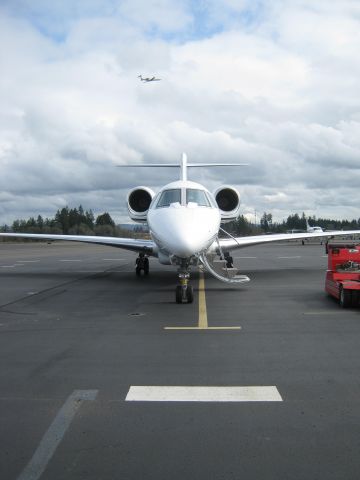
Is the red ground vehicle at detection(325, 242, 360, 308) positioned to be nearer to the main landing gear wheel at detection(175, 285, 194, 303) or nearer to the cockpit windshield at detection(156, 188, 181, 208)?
the main landing gear wheel at detection(175, 285, 194, 303)

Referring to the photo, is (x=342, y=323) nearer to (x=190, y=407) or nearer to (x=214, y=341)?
(x=214, y=341)

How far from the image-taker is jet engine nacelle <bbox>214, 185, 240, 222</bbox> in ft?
68.0

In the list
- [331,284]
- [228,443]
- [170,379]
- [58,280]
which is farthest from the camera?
[58,280]

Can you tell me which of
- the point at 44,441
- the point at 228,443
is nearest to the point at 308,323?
the point at 228,443

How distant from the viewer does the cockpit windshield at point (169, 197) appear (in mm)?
14258

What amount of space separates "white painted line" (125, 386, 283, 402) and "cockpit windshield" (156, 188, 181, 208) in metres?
9.11

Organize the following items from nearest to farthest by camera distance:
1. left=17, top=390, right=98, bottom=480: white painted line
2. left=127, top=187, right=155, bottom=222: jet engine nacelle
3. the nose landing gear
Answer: left=17, top=390, right=98, bottom=480: white painted line < the nose landing gear < left=127, top=187, right=155, bottom=222: jet engine nacelle

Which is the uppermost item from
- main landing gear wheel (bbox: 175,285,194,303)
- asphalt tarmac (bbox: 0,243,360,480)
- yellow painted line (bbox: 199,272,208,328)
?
main landing gear wheel (bbox: 175,285,194,303)

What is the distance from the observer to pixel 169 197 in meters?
14.5

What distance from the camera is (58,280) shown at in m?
18.5

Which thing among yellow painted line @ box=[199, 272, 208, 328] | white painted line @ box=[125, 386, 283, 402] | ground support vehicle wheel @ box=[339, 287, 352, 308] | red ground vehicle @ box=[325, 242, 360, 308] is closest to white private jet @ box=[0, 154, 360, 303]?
yellow painted line @ box=[199, 272, 208, 328]

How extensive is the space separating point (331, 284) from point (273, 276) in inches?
267

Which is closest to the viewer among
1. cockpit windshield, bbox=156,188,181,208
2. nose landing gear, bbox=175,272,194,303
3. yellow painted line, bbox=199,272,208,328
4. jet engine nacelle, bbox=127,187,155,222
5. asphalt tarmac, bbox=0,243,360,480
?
asphalt tarmac, bbox=0,243,360,480

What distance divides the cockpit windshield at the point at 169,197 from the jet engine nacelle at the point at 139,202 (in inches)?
210
